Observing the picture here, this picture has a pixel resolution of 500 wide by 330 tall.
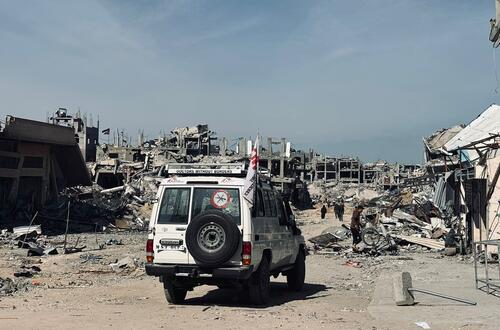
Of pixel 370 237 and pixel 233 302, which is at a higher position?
pixel 370 237

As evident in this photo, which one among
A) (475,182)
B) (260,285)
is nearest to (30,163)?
(475,182)

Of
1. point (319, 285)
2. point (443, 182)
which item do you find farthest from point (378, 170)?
point (319, 285)

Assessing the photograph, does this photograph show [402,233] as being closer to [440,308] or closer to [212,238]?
[440,308]

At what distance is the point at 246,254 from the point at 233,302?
1.69 meters

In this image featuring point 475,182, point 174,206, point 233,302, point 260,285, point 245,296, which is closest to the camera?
point 174,206

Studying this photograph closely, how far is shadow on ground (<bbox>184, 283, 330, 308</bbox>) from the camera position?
11281mm

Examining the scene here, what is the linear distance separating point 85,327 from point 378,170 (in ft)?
302

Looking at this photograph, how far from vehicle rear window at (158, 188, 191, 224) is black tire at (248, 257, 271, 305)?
162 centimetres

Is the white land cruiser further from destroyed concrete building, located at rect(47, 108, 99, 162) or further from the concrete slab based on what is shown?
destroyed concrete building, located at rect(47, 108, 99, 162)

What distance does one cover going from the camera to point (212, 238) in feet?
33.0

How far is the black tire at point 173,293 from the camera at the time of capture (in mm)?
10797

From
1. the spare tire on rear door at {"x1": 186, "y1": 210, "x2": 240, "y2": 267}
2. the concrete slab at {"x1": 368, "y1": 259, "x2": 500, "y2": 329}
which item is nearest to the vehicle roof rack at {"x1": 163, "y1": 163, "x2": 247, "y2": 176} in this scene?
the spare tire on rear door at {"x1": 186, "y1": 210, "x2": 240, "y2": 267}

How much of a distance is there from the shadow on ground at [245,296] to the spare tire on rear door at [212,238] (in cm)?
136

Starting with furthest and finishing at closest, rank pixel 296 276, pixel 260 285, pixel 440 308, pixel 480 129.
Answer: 1. pixel 480 129
2. pixel 296 276
3. pixel 260 285
4. pixel 440 308
